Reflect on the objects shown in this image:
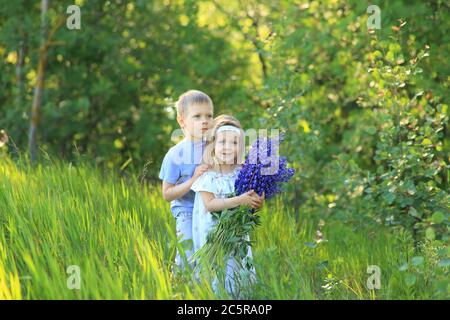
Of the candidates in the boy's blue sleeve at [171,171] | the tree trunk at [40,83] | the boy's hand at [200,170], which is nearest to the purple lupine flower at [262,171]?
the boy's hand at [200,170]

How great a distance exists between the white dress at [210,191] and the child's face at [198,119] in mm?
322

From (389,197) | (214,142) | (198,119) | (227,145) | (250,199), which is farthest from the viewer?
(389,197)

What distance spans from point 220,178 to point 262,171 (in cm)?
31

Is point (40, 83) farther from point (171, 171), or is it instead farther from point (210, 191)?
point (210, 191)

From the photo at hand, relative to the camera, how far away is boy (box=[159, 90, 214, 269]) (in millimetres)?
4148

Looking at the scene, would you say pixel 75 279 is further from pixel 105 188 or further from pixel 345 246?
pixel 345 246

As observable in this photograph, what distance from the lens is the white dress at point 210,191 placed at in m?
3.84

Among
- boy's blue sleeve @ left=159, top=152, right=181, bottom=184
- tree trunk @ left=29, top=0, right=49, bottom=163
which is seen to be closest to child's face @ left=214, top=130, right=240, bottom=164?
boy's blue sleeve @ left=159, top=152, right=181, bottom=184

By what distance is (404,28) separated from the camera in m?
5.94

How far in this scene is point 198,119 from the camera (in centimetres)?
415

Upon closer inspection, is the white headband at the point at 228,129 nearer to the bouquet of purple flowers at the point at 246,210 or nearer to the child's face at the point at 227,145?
the child's face at the point at 227,145

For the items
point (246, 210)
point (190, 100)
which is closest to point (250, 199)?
point (246, 210)

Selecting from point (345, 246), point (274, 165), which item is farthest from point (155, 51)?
point (274, 165)

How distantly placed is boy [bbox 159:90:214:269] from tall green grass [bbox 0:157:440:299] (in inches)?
5.7
